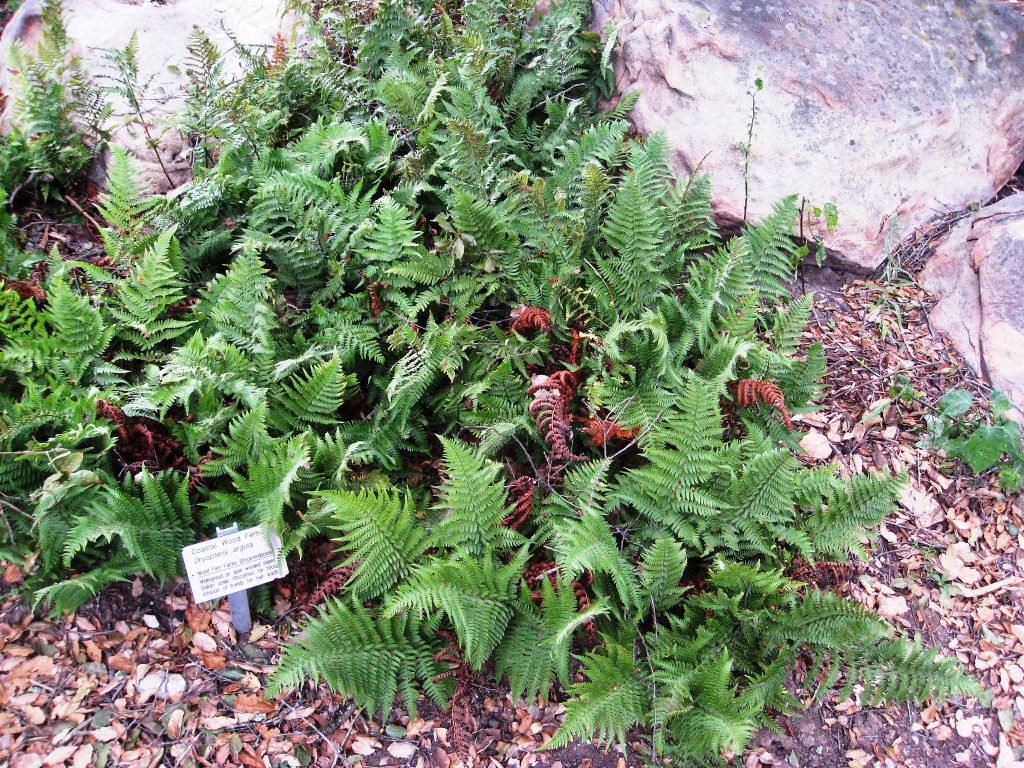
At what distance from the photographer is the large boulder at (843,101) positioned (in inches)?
183

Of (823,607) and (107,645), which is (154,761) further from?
(823,607)

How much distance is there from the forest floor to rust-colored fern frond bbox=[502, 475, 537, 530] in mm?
735

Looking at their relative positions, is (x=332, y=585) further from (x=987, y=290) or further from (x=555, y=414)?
(x=987, y=290)

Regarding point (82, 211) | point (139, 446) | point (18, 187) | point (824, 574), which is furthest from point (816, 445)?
point (18, 187)

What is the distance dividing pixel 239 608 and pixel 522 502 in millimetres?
1343

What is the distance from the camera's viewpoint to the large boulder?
464 cm

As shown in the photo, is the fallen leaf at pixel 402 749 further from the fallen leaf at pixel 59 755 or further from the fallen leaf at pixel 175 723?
the fallen leaf at pixel 59 755

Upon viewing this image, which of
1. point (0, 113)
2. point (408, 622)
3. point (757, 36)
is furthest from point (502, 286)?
point (0, 113)

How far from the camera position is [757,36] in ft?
15.9

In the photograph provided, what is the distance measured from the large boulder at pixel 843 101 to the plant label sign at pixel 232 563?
3.31 metres

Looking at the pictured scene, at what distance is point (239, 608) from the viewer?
3258mm

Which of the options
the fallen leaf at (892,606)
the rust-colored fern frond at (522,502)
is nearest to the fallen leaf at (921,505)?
the fallen leaf at (892,606)

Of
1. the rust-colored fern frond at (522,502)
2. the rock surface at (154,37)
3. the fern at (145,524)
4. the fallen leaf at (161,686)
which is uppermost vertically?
the rock surface at (154,37)

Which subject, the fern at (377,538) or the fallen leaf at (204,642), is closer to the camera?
the fern at (377,538)
